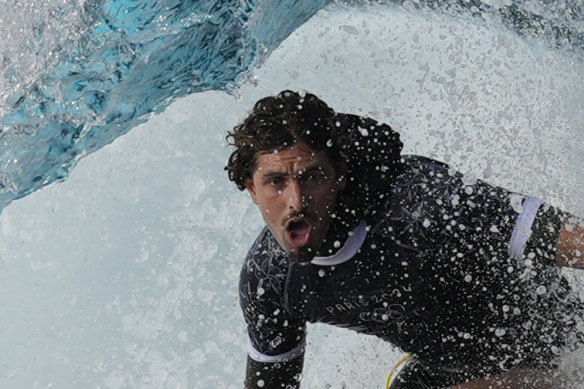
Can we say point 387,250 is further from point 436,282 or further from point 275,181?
point 275,181

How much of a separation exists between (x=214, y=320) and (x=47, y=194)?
1256 mm

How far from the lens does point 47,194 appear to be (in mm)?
4531

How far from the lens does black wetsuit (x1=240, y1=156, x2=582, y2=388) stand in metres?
1.83

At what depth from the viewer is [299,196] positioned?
1.81 metres

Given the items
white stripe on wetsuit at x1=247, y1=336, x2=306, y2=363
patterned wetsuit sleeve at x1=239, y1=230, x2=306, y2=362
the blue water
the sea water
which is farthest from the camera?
the sea water

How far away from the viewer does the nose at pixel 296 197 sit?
5.92ft

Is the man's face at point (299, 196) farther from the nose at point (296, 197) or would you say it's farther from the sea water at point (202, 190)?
the sea water at point (202, 190)

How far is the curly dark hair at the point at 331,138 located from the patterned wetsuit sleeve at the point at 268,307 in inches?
8.8

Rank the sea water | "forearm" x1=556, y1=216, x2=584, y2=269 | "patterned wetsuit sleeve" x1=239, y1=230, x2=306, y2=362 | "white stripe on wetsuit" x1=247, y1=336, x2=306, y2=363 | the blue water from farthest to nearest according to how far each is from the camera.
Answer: the sea water, the blue water, "white stripe on wetsuit" x1=247, y1=336, x2=306, y2=363, "patterned wetsuit sleeve" x1=239, y1=230, x2=306, y2=362, "forearm" x1=556, y1=216, x2=584, y2=269

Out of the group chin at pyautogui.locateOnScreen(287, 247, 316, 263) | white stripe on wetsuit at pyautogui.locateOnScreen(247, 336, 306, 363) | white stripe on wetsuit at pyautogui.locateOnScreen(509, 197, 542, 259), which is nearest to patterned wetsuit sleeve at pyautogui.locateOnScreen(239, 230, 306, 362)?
white stripe on wetsuit at pyautogui.locateOnScreen(247, 336, 306, 363)

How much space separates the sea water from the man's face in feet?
6.72

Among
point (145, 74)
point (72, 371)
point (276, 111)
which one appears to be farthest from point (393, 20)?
point (276, 111)

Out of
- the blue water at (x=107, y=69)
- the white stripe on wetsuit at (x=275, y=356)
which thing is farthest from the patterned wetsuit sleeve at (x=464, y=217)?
the blue water at (x=107, y=69)

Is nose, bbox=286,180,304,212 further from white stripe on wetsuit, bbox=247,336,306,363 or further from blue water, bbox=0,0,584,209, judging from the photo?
blue water, bbox=0,0,584,209
